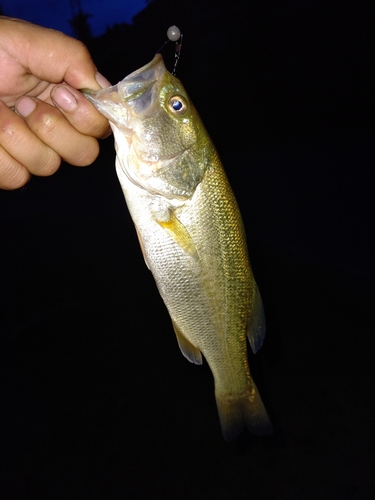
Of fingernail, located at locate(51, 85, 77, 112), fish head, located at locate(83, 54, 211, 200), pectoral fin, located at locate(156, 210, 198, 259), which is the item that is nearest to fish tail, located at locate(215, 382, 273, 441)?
pectoral fin, located at locate(156, 210, 198, 259)

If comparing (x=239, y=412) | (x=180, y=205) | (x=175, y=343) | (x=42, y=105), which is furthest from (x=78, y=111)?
(x=175, y=343)

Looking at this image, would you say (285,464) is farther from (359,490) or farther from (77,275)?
(77,275)

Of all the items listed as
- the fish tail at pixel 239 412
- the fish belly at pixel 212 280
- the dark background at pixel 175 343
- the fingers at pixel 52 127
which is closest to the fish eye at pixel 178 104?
the fish belly at pixel 212 280

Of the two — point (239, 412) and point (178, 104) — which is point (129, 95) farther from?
point (239, 412)

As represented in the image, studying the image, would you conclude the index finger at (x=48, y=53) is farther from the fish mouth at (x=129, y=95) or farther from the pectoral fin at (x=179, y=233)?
the pectoral fin at (x=179, y=233)

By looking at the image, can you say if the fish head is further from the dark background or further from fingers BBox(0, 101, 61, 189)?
the dark background

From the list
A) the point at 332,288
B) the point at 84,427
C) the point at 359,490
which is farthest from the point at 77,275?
the point at 359,490
